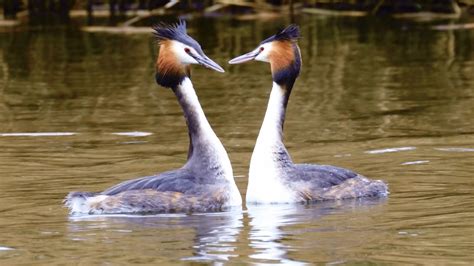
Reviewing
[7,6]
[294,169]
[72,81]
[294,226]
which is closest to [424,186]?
[294,169]

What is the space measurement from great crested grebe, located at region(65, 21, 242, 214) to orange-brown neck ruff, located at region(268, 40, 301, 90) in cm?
67

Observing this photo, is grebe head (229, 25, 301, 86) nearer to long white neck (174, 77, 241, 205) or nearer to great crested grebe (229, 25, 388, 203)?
great crested grebe (229, 25, 388, 203)

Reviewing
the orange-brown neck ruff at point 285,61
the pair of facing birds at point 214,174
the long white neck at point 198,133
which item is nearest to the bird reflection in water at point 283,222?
the pair of facing birds at point 214,174

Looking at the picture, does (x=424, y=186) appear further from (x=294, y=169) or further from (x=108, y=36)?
(x=108, y=36)

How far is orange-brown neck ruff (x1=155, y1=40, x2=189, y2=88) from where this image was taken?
11.0m

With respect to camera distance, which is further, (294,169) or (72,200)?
(294,169)

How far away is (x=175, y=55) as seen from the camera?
36.2 ft

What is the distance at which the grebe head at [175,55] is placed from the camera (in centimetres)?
1099

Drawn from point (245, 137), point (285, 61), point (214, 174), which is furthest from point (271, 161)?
point (245, 137)

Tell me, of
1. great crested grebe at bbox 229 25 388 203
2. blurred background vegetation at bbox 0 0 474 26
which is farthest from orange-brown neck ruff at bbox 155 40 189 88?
blurred background vegetation at bbox 0 0 474 26

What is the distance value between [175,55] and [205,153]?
80cm

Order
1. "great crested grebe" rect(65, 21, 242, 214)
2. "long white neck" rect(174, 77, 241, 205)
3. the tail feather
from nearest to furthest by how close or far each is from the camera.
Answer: "great crested grebe" rect(65, 21, 242, 214) → "long white neck" rect(174, 77, 241, 205) → the tail feather

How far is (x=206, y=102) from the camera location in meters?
16.6

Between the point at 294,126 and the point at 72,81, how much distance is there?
5.03 meters
